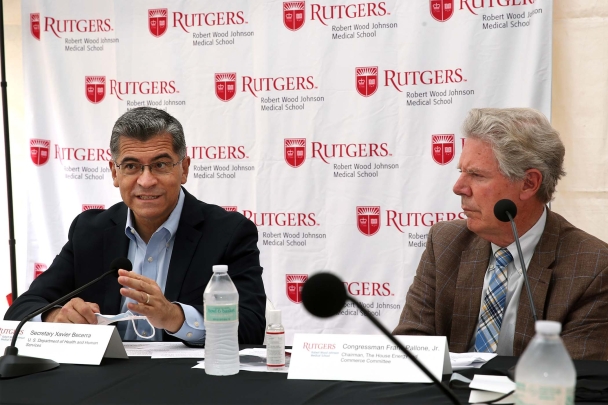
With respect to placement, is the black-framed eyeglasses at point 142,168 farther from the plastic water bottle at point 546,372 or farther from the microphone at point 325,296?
the plastic water bottle at point 546,372

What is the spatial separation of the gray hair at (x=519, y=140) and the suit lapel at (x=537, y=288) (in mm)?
190

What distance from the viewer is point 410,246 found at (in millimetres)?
4051

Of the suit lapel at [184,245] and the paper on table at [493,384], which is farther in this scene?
the suit lapel at [184,245]

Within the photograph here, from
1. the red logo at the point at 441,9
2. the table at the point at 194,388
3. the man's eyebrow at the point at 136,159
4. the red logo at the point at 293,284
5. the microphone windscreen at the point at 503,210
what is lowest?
the red logo at the point at 293,284

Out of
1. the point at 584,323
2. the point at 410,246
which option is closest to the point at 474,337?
the point at 584,323

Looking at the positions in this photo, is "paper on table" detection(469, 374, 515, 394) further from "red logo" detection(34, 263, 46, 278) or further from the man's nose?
"red logo" detection(34, 263, 46, 278)

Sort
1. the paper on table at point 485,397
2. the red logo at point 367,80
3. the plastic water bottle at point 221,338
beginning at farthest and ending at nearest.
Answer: the red logo at point 367,80, the plastic water bottle at point 221,338, the paper on table at point 485,397

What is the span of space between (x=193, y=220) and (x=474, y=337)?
1163 mm

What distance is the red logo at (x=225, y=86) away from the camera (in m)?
4.36

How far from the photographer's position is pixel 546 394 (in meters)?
1.08

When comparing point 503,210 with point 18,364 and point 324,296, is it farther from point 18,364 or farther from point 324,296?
point 18,364

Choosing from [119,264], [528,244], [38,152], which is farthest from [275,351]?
[38,152]

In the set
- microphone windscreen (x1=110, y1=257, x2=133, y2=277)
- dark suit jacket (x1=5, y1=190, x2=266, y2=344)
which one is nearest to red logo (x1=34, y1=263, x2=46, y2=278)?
dark suit jacket (x1=5, y1=190, x2=266, y2=344)

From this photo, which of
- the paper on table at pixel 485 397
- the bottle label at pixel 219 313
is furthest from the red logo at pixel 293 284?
the paper on table at pixel 485 397
